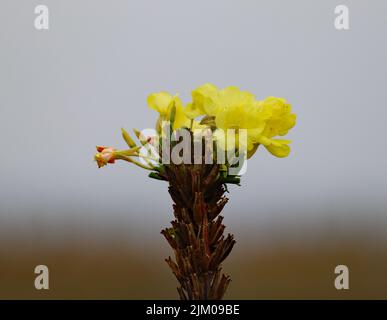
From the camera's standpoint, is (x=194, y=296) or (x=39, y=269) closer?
(x=194, y=296)

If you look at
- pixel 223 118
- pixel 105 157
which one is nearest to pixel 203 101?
pixel 223 118

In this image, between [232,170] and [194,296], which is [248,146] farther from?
[194,296]

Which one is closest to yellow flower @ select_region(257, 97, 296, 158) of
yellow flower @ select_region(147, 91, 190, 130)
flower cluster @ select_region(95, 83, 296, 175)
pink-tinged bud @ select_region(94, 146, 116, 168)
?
flower cluster @ select_region(95, 83, 296, 175)

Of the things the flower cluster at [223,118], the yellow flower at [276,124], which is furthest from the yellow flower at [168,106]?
Result: the yellow flower at [276,124]

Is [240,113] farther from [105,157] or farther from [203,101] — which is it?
[105,157]

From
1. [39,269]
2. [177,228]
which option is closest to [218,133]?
[177,228]
